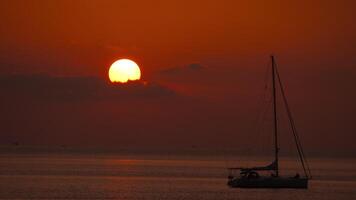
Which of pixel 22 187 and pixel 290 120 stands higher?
pixel 290 120

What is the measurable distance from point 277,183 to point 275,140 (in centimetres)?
594

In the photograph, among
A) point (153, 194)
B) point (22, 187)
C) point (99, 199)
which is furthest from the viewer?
point (22, 187)

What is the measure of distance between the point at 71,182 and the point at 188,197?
2498 cm

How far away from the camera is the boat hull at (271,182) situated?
8338cm

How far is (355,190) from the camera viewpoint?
95.5 metres

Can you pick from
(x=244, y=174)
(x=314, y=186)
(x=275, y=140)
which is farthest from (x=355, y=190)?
(x=275, y=140)

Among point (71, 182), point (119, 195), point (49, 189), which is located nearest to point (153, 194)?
point (119, 195)

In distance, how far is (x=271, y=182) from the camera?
83938 millimetres

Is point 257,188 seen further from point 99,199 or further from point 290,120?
point 99,199

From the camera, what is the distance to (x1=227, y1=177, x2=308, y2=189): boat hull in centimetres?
8338

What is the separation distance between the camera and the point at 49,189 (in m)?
87.0

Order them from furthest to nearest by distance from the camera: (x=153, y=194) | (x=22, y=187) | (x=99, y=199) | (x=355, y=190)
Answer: (x=355, y=190), (x=22, y=187), (x=153, y=194), (x=99, y=199)

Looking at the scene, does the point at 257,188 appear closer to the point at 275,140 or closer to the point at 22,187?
the point at 275,140

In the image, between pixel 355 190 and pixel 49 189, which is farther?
pixel 355 190
